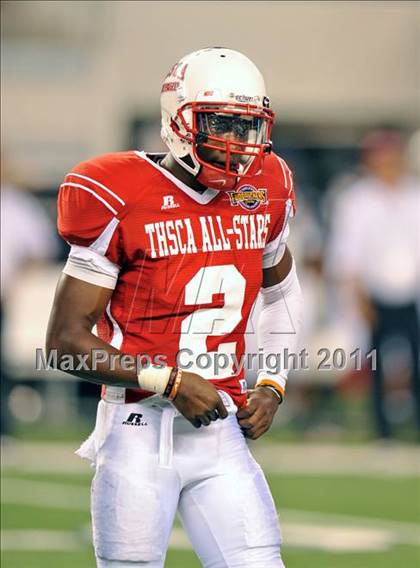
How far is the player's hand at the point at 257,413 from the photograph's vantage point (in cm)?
427

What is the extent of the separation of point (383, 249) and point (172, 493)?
6.70 m

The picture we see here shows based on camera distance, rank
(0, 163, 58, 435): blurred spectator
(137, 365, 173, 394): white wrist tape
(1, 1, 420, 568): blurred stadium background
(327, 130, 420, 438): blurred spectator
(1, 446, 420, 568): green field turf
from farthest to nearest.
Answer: (0, 163, 58, 435): blurred spectator
(327, 130, 420, 438): blurred spectator
(1, 1, 420, 568): blurred stadium background
(1, 446, 420, 568): green field turf
(137, 365, 173, 394): white wrist tape

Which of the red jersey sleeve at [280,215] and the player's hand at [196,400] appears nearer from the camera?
the player's hand at [196,400]

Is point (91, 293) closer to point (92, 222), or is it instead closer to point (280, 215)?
point (92, 222)

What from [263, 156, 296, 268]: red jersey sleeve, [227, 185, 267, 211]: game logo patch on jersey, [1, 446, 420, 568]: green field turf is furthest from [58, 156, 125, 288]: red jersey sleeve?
[1, 446, 420, 568]: green field turf

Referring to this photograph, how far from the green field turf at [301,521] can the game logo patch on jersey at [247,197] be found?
2509 mm

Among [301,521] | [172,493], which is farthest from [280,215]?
[301,521]

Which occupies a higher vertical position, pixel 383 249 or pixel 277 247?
pixel 383 249

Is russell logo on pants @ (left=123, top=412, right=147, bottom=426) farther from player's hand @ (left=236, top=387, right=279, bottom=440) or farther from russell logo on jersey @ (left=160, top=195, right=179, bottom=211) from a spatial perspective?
russell logo on jersey @ (left=160, top=195, right=179, bottom=211)

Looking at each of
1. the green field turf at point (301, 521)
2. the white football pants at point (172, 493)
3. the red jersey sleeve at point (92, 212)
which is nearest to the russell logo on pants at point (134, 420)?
the white football pants at point (172, 493)

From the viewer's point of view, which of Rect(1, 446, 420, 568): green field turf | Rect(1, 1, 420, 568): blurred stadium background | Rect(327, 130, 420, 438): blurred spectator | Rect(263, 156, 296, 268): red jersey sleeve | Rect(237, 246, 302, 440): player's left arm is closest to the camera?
Rect(263, 156, 296, 268): red jersey sleeve

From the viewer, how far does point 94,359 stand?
13.3 feet

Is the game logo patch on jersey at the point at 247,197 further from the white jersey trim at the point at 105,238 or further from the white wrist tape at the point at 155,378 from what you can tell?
the white wrist tape at the point at 155,378

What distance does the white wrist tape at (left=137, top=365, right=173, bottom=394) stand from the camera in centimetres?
402
